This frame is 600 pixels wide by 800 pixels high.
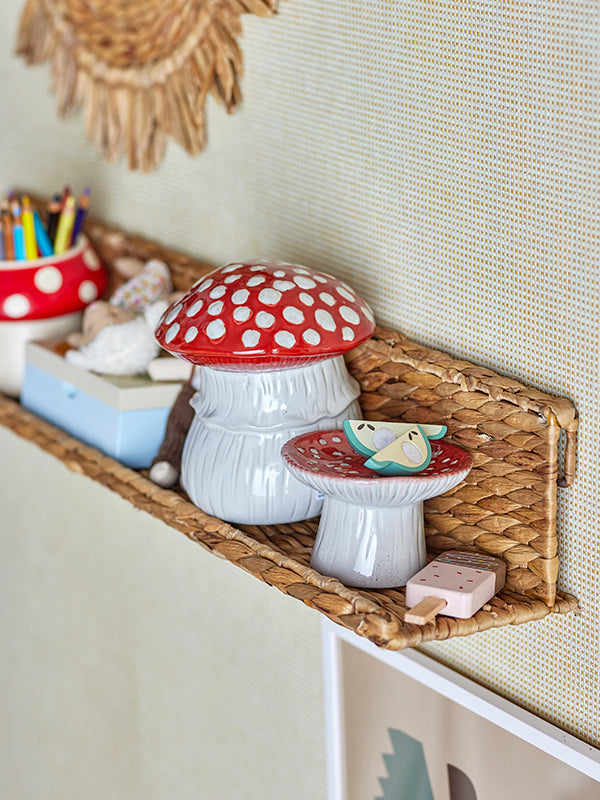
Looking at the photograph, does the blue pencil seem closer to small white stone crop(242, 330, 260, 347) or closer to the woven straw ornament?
the woven straw ornament

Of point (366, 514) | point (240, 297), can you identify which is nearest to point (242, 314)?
point (240, 297)

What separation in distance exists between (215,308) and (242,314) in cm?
2

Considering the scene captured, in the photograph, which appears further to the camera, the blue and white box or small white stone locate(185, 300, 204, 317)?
the blue and white box

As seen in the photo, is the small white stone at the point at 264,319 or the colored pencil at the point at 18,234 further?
the colored pencil at the point at 18,234

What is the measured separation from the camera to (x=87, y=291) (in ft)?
2.75

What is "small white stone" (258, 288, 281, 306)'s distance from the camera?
533mm

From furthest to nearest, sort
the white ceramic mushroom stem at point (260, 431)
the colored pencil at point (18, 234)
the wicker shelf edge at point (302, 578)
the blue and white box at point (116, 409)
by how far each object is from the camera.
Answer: the colored pencil at point (18, 234) < the blue and white box at point (116, 409) < the white ceramic mushroom stem at point (260, 431) < the wicker shelf edge at point (302, 578)

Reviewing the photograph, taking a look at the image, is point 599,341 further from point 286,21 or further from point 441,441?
point 286,21

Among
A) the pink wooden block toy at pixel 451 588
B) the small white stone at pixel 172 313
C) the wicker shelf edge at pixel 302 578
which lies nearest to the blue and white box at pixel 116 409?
the wicker shelf edge at pixel 302 578

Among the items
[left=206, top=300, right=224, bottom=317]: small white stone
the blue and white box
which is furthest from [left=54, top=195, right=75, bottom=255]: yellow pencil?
[left=206, top=300, right=224, bottom=317]: small white stone

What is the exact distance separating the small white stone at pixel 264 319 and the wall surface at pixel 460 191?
11 centimetres

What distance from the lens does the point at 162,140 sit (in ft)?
2.66

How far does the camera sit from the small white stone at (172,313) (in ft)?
1.84

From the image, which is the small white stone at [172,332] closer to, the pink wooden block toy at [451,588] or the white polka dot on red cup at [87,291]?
the pink wooden block toy at [451,588]
